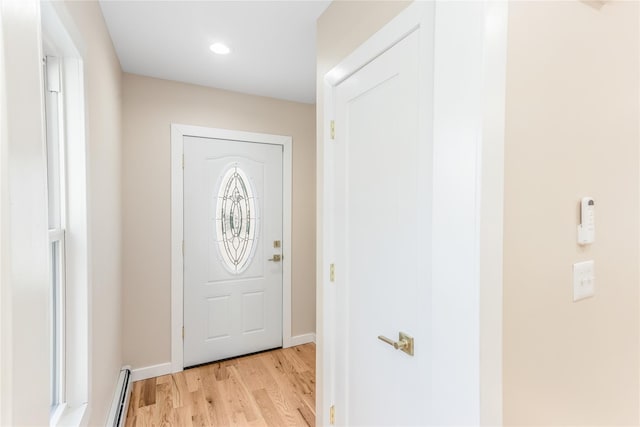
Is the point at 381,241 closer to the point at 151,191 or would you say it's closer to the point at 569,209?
the point at 569,209

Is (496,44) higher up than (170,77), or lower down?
lower down

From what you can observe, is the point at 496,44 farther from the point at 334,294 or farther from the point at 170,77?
the point at 170,77

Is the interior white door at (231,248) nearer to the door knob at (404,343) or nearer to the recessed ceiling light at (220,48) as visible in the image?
the recessed ceiling light at (220,48)

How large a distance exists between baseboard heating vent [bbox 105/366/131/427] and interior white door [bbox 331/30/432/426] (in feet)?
4.25

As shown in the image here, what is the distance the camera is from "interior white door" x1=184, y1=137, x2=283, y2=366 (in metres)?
2.69

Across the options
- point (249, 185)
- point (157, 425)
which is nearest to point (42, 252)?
point (157, 425)

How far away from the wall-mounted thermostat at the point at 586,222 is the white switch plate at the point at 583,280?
7cm

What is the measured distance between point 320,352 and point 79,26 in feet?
5.96

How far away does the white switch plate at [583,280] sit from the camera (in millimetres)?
956

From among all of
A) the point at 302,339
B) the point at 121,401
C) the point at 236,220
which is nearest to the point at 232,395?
the point at 121,401

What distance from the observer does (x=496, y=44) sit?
0.80m

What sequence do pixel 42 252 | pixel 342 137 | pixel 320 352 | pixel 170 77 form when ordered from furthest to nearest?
pixel 170 77 → pixel 320 352 → pixel 342 137 → pixel 42 252

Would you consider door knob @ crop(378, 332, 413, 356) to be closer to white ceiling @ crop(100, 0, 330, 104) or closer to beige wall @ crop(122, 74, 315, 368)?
white ceiling @ crop(100, 0, 330, 104)

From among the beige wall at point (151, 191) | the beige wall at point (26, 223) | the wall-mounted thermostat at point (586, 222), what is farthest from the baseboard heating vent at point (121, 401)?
the wall-mounted thermostat at point (586, 222)
